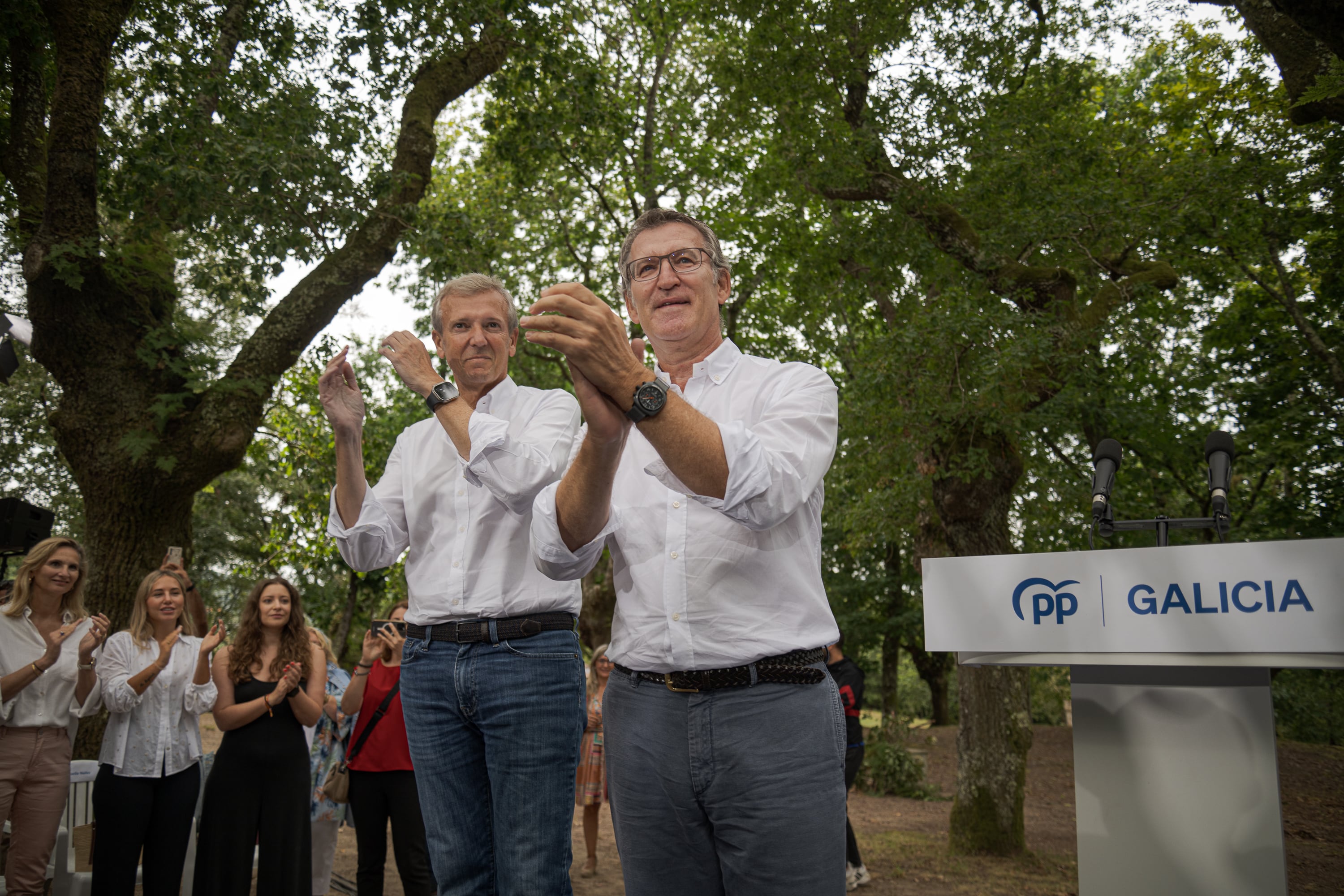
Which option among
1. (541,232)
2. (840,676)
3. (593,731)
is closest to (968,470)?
(840,676)

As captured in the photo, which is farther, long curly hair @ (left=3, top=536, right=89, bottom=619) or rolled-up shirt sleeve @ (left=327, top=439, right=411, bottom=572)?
long curly hair @ (left=3, top=536, right=89, bottom=619)

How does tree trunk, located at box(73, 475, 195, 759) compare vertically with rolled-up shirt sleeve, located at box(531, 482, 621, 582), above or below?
above

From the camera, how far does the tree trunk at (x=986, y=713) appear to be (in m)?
9.28

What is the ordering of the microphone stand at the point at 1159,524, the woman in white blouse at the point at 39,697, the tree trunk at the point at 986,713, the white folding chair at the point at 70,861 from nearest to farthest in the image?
the microphone stand at the point at 1159,524 → the woman in white blouse at the point at 39,697 → the white folding chair at the point at 70,861 → the tree trunk at the point at 986,713

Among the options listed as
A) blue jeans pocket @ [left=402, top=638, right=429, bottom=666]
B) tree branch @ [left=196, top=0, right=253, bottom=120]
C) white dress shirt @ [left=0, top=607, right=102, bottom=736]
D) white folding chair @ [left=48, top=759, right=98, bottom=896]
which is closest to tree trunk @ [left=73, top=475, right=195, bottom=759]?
white folding chair @ [left=48, top=759, right=98, bottom=896]

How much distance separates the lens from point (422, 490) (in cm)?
268

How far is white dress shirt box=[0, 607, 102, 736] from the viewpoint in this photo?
211 inches

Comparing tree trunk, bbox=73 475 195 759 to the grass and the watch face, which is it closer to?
the grass

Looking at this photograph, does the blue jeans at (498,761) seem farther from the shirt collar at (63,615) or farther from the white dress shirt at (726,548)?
the shirt collar at (63,615)

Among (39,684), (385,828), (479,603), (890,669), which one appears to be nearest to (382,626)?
(385,828)

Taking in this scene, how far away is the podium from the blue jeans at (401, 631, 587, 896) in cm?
140

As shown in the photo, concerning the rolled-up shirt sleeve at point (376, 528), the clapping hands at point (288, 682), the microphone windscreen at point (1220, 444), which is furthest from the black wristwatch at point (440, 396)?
the clapping hands at point (288, 682)

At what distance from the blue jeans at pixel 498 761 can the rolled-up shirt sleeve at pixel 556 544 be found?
1.41 ft

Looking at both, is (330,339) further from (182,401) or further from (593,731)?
(593,731)
